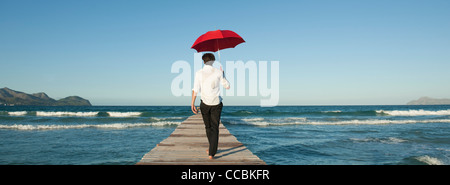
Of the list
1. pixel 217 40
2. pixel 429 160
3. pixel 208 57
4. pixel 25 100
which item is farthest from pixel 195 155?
pixel 25 100

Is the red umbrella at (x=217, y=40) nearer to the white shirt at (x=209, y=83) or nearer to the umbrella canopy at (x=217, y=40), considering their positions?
the umbrella canopy at (x=217, y=40)

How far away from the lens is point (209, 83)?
3.70 m

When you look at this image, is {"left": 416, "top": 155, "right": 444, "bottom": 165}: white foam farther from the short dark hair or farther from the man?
the short dark hair

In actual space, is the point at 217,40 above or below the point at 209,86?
above

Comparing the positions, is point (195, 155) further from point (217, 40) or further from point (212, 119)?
point (217, 40)

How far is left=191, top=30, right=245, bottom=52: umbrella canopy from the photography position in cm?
421

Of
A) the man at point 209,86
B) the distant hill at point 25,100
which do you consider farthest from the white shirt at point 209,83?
the distant hill at point 25,100

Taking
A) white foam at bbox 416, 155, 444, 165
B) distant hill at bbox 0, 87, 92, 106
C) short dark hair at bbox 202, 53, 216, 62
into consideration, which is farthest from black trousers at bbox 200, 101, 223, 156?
distant hill at bbox 0, 87, 92, 106
